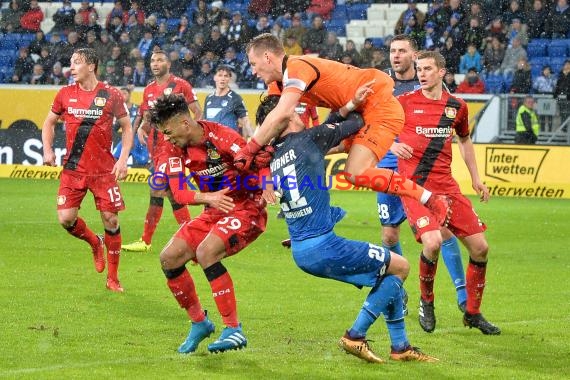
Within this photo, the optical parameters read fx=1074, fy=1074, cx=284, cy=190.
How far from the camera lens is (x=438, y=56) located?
30.1 feet

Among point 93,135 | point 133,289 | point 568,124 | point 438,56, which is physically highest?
point 438,56

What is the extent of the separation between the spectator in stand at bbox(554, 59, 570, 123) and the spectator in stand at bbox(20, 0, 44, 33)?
48.9 ft

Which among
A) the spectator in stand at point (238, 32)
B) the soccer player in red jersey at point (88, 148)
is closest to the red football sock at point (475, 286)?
the soccer player in red jersey at point (88, 148)

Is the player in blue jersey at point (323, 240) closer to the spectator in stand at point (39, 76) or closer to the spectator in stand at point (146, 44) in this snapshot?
the spectator in stand at point (146, 44)

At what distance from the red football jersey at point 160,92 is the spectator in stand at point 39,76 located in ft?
44.4

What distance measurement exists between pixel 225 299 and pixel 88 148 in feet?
13.0

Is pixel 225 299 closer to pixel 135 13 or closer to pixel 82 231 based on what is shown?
pixel 82 231

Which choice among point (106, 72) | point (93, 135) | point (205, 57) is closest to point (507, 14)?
point (205, 57)

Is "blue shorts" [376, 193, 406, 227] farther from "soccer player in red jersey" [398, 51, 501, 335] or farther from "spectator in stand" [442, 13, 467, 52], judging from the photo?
"spectator in stand" [442, 13, 467, 52]

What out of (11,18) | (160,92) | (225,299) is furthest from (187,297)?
(11,18)

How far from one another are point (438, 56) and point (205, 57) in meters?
17.7

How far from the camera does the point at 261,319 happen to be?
9.16 meters

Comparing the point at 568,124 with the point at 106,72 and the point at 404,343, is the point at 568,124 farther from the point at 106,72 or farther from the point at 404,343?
the point at 404,343

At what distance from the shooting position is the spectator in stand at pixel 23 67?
92.2 feet
